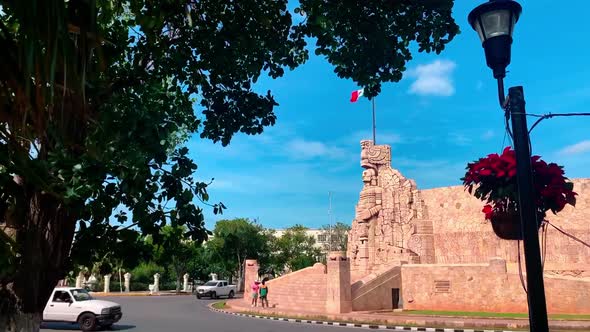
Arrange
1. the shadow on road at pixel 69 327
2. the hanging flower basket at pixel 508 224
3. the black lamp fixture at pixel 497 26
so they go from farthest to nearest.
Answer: the shadow on road at pixel 69 327 < the hanging flower basket at pixel 508 224 < the black lamp fixture at pixel 497 26

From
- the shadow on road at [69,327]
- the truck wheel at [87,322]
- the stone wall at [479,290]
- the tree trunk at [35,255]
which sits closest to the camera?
the tree trunk at [35,255]

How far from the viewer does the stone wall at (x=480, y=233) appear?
2588 cm

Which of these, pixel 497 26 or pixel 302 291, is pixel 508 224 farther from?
pixel 302 291

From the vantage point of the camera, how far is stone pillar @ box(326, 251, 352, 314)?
21.5 meters

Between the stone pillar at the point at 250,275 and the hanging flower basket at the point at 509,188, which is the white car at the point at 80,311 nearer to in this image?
the stone pillar at the point at 250,275

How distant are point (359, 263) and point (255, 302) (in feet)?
28.7

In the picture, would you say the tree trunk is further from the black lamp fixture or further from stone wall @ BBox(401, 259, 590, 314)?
stone wall @ BBox(401, 259, 590, 314)

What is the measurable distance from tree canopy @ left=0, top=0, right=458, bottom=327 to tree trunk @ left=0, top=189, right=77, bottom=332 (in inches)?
0.5

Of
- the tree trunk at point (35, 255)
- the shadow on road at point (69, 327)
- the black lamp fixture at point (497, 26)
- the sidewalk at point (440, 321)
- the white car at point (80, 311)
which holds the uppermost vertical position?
the black lamp fixture at point (497, 26)

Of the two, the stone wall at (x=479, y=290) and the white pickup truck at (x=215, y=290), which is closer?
the stone wall at (x=479, y=290)

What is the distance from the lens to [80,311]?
15891 millimetres

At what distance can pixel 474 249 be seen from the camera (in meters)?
28.9

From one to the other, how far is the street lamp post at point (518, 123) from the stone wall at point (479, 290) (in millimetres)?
19933

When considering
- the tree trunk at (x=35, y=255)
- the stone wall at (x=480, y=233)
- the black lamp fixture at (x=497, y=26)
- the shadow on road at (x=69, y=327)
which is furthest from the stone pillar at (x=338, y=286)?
the black lamp fixture at (x=497, y=26)
